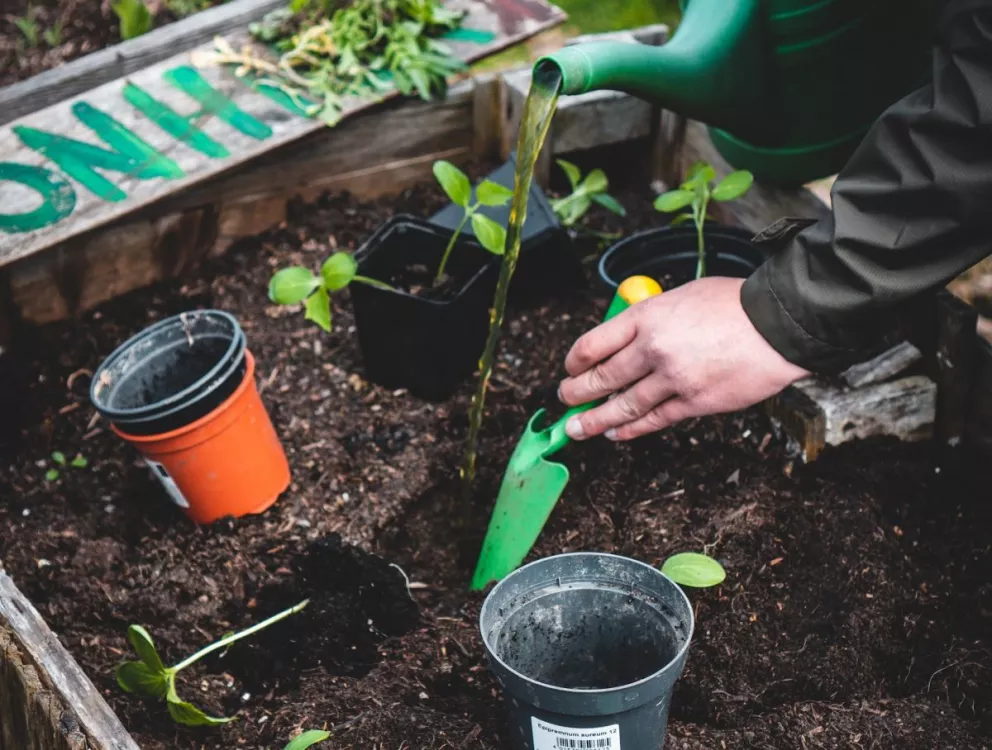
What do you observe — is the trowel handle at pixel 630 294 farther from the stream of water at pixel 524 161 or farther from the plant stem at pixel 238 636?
the plant stem at pixel 238 636

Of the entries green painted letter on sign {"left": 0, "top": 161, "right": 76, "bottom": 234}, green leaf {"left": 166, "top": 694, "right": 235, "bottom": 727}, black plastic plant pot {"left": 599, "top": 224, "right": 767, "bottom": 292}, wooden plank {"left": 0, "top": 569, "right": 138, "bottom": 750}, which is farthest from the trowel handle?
green painted letter on sign {"left": 0, "top": 161, "right": 76, "bottom": 234}

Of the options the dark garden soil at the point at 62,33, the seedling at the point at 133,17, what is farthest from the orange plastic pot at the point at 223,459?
the dark garden soil at the point at 62,33

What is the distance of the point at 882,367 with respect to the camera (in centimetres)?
192

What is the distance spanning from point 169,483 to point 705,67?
1.38 m

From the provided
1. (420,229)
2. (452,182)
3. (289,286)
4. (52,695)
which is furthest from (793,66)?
(52,695)

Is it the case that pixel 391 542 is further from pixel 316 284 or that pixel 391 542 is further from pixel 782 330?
pixel 782 330

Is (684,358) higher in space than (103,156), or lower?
lower

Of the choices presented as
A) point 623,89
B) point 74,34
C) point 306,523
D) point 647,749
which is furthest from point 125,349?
point 74,34

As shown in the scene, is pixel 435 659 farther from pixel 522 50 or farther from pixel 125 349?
pixel 522 50

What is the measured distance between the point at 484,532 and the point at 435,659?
1.16ft

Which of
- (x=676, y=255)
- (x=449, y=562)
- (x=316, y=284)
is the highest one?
(x=316, y=284)

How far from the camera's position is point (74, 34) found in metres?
3.60

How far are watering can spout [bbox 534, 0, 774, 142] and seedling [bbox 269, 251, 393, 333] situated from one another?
27.2 inches

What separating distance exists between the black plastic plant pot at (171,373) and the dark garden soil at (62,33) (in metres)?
1.95
